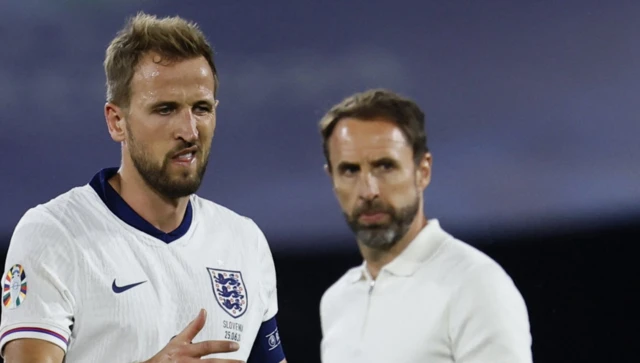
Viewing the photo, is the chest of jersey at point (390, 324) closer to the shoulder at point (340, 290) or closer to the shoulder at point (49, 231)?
the shoulder at point (340, 290)

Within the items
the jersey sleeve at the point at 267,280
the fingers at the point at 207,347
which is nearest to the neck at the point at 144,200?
the jersey sleeve at the point at 267,280

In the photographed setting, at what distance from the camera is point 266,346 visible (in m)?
1.72

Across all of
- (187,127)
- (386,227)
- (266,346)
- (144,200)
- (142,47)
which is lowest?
(266,346)

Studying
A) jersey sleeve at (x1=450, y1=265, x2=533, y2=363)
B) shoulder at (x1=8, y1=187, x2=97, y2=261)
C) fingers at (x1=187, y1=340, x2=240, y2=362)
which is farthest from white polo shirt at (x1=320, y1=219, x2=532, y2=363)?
shoulder at (x1=8, y1=187, x2=97, y2=261)

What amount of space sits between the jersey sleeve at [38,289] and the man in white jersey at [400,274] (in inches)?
23.8

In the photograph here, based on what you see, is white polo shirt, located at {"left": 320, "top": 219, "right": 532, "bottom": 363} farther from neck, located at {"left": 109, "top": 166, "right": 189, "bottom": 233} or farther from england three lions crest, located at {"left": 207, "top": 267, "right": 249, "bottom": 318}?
neck, located at {"left": 109, "top": 166, "right": 189, "bottom": 233}

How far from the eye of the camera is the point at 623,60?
9.12ft

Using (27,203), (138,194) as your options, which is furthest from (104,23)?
(138,194)

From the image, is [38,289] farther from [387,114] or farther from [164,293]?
[387,114]

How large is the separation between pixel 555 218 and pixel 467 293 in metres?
1.60

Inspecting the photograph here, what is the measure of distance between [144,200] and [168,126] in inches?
6.6

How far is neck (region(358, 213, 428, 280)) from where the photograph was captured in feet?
5.65

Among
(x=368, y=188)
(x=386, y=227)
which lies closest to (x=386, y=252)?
(x=386, y=227)

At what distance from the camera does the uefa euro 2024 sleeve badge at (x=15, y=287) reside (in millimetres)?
1373
